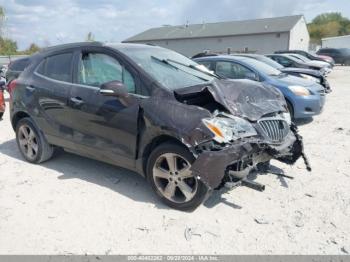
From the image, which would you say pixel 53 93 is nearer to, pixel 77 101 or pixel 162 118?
pixel 77 101

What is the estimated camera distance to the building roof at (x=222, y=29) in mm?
40375

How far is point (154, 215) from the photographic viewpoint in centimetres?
370

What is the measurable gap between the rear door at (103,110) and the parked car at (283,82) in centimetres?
423

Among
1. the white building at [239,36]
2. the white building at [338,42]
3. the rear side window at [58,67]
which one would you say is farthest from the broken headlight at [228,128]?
the white building at [338,42]

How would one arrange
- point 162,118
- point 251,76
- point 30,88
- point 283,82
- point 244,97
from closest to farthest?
point 162,118
point 244,97
point 30,88
point 283,82
point 251,76

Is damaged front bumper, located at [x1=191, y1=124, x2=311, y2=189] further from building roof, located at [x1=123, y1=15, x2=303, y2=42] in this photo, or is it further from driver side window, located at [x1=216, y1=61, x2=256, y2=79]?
building roof, located at [x1=123, y1=15, x2=303, y2=42]

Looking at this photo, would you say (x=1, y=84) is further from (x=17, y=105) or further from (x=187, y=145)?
(x=187, y=145)

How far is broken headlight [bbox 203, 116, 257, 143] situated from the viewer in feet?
11.0

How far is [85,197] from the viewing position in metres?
4.14

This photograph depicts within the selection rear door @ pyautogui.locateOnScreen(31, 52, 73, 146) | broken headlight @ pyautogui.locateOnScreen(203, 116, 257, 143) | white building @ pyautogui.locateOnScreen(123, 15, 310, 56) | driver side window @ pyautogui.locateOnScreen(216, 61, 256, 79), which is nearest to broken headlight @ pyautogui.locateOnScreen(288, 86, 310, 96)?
driver side window @ pyautogui.locateOnScreen(216, 61, 256, 79)

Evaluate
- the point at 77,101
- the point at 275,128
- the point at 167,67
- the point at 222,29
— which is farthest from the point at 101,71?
the point at 222,29

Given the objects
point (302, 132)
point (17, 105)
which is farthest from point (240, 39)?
point (17, 105)

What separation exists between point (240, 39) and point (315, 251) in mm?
41864

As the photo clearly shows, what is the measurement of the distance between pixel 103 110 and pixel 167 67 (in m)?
1.00
